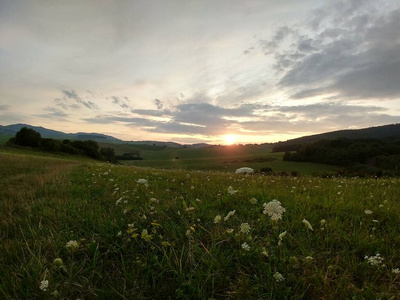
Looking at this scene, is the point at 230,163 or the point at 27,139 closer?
the point at 27,139

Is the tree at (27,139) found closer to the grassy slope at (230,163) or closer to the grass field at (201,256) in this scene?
the grassy slope at (230,163)

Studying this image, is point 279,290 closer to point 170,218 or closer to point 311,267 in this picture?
point 311,267

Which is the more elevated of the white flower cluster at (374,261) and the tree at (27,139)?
the tree at (27,139)

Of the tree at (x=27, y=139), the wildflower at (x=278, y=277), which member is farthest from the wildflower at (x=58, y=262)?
the tree at (x=27, y=139)

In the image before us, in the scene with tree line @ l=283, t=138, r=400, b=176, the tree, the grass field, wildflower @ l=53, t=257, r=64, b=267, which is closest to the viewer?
the grass field

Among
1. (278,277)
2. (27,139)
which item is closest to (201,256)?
(278,277)

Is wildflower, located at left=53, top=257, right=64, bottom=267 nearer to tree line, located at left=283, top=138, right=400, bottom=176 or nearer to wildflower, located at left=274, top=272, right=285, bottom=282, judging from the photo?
wildflower, located at left=274, top=272, right=285, bottom=282

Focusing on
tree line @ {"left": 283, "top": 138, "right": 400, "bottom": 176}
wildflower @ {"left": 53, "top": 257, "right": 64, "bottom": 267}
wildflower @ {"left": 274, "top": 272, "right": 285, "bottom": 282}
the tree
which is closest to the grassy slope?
tree line @ {"left": 283, "top": 138, "right": 400, "bottom": 176}

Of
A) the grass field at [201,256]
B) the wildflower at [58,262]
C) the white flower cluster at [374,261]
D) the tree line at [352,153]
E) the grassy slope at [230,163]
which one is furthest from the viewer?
the grassy slope at [230,163]

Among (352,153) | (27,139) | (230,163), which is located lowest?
(230,163)

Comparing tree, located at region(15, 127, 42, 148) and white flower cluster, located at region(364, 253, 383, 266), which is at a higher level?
tree, located at region(15, 127, 42, 148)

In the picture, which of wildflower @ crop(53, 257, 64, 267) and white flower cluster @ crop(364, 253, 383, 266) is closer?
wildflower @ crop(53, 257, 64, 267)

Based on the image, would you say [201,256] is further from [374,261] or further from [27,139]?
[27,139]

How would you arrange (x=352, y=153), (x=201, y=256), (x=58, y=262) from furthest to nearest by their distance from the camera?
(x=352, y=153) → (x=201, y=256) → (x=58, y=262)
